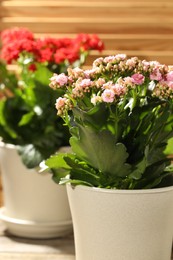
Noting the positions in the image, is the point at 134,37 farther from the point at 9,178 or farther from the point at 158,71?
the point at 158,71

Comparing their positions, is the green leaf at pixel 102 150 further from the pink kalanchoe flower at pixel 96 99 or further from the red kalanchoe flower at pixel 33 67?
the red kalanchoe flower at pixel 33 67

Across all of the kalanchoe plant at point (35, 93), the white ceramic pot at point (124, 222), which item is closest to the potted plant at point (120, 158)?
the white ceramic pot at point (124, 222)

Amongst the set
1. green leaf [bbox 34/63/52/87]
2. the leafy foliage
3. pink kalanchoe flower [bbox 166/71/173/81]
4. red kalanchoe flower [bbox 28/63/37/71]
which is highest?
pink kalanchoe flower [bbox 166/71/173/81]

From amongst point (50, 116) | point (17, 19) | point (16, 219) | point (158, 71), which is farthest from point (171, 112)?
point (17, 19)

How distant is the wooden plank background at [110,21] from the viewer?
2439 millimetres

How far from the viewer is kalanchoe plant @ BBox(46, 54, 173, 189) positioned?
1368 millimetres

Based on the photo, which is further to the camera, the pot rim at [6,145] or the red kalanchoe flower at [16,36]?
the red kalanchoe flower at [16,36]

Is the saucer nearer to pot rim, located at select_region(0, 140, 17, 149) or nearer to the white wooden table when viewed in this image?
the white wooden table

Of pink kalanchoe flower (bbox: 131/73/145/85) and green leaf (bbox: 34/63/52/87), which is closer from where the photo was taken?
pink kalanchoe flower (bbox: 131/73/145/85)

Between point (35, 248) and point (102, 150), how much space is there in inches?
30.5

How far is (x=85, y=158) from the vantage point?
1.45 meters

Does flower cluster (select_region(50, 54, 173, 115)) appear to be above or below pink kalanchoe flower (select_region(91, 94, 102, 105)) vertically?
above

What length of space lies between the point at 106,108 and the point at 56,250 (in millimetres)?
804

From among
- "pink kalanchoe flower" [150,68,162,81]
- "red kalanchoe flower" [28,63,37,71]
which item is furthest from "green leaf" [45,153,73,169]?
"red kalanchoe flower" [28,63,37,71]
